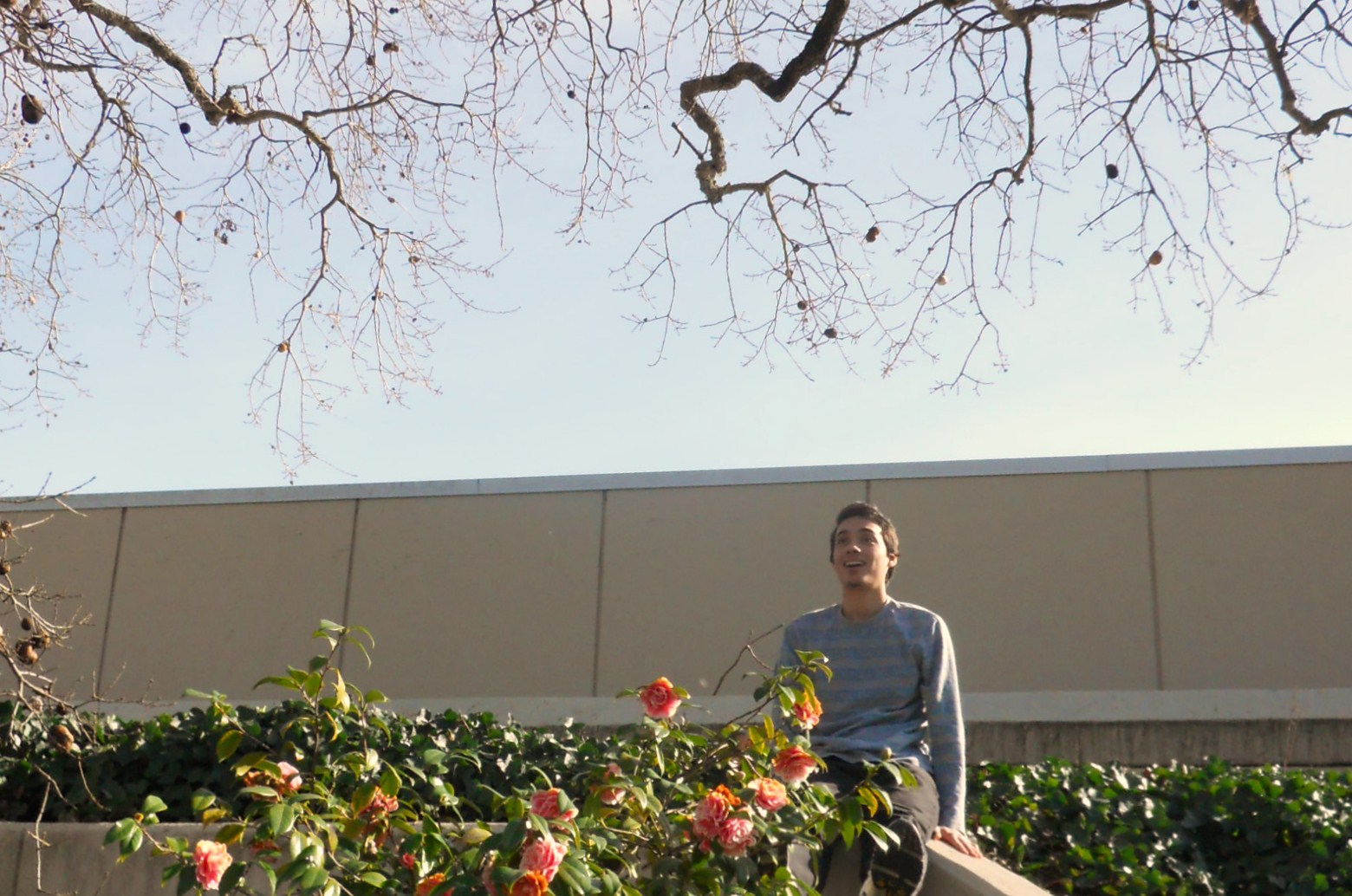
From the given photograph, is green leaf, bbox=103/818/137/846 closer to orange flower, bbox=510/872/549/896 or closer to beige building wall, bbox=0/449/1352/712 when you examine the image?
orange flower, bbox=510/872/549/896

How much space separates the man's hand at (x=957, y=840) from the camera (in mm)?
4031

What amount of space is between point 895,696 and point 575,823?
1.31 m

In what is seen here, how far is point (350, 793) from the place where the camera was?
14.4 feet

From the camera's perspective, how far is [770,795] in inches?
134

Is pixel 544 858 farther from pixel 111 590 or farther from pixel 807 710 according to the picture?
pixel 111 590

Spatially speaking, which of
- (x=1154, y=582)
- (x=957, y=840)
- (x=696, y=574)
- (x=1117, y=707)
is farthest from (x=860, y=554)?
(x=1154, y=582)

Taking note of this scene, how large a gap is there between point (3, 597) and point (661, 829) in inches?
142

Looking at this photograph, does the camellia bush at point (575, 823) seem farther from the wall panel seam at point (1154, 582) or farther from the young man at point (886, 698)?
the wall panel seam at point (1154, 582)

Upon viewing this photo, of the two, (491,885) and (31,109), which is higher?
(31,109)

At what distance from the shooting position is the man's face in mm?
4387

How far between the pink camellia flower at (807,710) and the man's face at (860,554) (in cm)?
78

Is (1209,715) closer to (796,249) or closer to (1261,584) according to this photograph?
(1261,584)

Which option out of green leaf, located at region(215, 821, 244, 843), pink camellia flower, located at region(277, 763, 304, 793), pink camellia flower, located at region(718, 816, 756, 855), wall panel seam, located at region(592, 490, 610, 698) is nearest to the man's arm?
pink camellia flower, located at region(718, 816, 756, 855)

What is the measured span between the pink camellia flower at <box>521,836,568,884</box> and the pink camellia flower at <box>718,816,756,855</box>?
1.57 feet
